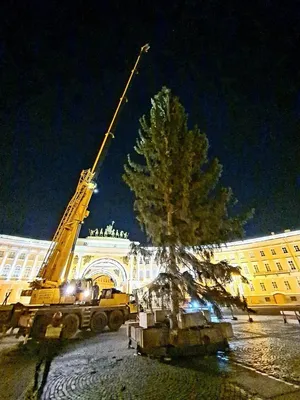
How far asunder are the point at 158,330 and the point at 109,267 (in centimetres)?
5150

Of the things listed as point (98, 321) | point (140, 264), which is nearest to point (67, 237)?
point (98, 321)

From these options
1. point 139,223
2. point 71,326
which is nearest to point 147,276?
point 71,326

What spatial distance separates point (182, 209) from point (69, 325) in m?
10.9

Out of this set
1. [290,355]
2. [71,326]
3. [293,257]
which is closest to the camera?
[290,355]

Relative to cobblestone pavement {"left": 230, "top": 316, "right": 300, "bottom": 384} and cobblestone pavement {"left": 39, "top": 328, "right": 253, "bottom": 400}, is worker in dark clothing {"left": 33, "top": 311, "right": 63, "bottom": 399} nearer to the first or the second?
cobblestone pavement {"left": 39, "top": 328, "right": 253, "bottom": 400}

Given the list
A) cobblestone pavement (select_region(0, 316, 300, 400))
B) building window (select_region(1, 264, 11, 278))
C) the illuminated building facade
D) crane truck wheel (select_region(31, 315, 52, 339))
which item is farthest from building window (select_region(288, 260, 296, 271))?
building window (select_region(1, 264, 11, 278))

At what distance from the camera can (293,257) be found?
40.7 metres

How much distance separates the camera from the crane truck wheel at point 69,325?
12.3 metres

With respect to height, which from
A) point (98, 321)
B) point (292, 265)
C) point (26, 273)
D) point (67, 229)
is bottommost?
point (98, 321)

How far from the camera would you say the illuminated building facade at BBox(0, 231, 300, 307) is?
40.6 m

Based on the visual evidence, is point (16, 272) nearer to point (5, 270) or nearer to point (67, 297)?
point (5, 270)

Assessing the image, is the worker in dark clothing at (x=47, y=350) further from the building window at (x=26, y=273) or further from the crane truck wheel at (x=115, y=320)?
the building window at (x=26, y=273)

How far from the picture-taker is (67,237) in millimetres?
14570

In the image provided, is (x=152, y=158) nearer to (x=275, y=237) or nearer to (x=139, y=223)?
(x=139, y=223)
